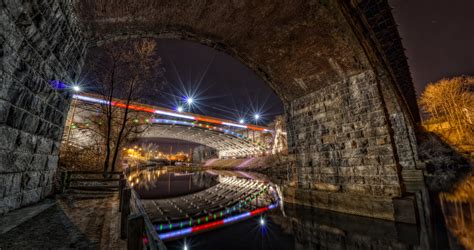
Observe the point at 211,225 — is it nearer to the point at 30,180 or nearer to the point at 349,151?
the point at 30,180

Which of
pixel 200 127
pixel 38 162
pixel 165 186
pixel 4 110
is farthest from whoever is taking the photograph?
pixel 200 127

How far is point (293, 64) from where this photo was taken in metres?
7.88

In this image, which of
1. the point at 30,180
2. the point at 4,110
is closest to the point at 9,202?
the point at 30,180

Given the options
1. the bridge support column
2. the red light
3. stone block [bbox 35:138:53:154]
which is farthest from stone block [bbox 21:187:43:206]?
the bridge support column

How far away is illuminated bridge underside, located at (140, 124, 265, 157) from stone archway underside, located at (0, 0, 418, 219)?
121 feet

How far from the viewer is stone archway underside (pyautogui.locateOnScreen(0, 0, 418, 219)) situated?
4.23m

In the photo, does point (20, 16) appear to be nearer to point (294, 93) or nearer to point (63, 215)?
point (63, 215)

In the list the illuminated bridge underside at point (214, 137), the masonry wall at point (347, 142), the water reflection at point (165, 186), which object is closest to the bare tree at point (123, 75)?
the water reflection at point (165, 186)

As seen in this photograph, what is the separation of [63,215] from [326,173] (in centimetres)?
850

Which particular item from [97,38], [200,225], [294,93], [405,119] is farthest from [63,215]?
[405,119]

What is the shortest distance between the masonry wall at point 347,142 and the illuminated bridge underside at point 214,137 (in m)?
37.0

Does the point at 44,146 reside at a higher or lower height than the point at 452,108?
lower

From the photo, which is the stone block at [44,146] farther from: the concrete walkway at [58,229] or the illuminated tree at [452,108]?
the illuminated tree at [452,108]

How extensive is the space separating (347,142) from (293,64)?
147 inches
